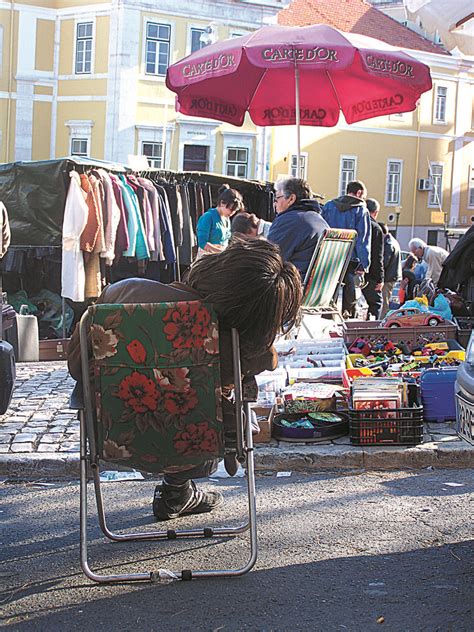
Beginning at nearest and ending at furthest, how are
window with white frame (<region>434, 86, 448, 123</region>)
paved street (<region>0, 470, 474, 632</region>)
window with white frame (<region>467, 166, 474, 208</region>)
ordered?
1. paved street (<region>0, 470, 474, 632</region>)
2. window with white frame (<region>434, 86, 448, 123</region>)
3. window with white frame (<region>467, 166, 474, 208</region>)

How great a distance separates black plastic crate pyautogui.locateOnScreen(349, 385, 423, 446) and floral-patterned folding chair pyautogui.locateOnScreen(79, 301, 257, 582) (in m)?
2.30

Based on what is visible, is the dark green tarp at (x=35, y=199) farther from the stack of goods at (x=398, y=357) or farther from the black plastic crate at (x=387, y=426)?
the black plastic crate at (x=387, y=426)

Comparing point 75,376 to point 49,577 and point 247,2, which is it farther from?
point 247,2

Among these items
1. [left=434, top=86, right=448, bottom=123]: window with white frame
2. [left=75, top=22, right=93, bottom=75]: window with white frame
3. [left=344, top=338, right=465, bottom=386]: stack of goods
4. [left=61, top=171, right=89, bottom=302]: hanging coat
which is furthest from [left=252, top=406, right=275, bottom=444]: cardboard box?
[left=434, top=86, right=448, bottom=123]: window with white frame

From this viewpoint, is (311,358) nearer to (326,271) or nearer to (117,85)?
(326,271)

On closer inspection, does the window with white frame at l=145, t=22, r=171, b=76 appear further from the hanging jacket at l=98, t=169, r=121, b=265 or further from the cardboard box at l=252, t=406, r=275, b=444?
the cardboard box at l=252, t=406, r=275, b=444

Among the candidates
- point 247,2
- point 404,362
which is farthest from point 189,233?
point 247,2

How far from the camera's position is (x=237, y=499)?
509 centimetres

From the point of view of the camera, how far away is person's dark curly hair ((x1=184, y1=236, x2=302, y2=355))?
3.70m

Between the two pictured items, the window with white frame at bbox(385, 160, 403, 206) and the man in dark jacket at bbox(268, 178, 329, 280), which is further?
the window with white frame at bbox(385, 160, 403, 206)

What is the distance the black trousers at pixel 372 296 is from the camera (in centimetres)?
1191

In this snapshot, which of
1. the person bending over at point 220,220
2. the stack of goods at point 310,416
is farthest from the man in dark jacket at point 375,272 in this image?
the stack of goods at point 310,416

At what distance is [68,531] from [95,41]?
3528 centimetres

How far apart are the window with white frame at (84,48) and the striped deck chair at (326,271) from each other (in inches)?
1200
